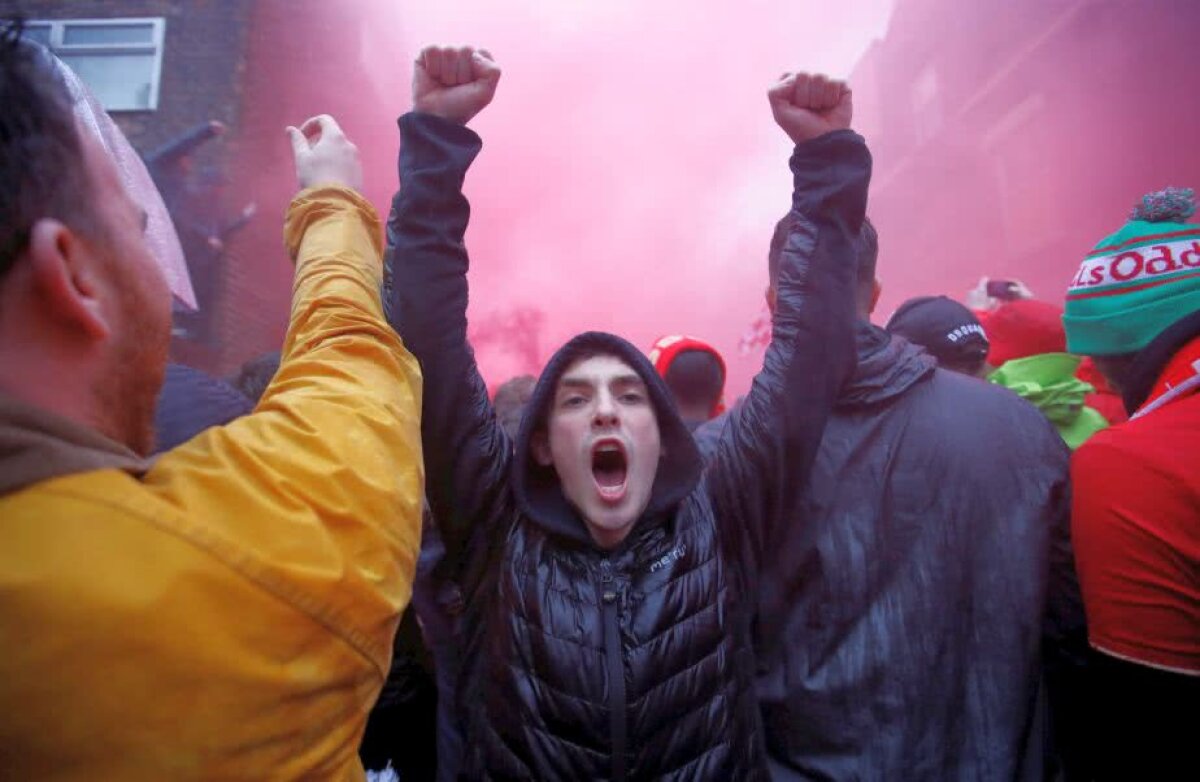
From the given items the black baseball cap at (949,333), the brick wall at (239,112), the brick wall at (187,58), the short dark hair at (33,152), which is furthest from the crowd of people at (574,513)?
the brick wall at (187,58)

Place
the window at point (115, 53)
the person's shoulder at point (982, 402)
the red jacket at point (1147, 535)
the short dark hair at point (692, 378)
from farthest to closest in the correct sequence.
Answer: the window at point (115, 53) → the short dark hair at point (692, 378) → the person's shoulder at point (982, 402) → the red jacket at point (1147, 535)

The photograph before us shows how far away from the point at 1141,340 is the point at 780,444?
0.88m

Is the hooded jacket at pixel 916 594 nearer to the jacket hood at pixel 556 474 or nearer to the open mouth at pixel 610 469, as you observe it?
the jacket hood at pixel 556 474

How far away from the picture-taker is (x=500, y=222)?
11844mm

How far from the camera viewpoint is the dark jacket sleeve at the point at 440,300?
1.42m

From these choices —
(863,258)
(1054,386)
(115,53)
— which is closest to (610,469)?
(863,258)

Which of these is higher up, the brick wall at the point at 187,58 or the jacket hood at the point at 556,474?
the brick wall at the point at 187,58

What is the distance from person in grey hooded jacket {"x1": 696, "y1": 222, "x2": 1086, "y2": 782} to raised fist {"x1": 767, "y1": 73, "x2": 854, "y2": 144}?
0.46 m

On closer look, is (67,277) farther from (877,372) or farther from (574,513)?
(877,372)

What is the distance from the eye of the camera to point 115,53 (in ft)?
26.8

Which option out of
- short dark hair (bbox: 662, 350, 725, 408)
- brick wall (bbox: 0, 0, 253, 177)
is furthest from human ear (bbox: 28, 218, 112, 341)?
brick wall (bbox: 0, 0, 253, 177)

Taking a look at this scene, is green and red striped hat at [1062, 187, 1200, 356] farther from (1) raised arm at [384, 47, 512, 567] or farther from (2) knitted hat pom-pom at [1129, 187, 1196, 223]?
(1) raised arm at [384, 47, 512, 567]

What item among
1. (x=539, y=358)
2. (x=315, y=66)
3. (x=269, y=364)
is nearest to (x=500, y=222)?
(x=539, y=358)

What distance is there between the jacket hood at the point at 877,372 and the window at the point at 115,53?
908 centimetres
